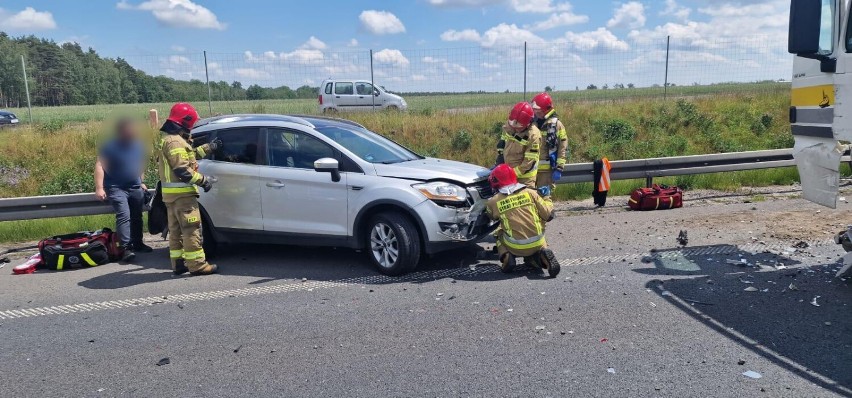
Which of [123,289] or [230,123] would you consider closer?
[123,289]

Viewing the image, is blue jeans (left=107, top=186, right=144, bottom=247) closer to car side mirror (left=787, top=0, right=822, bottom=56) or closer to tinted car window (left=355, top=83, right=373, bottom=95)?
car side mirror (left=787, top=0, right=822, bottom=56)

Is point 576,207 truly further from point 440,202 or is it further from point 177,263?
point 177,263

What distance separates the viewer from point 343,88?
20531mm

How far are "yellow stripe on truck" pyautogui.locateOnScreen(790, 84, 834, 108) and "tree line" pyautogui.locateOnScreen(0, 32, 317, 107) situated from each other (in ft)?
42.3

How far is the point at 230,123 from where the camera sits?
717 centimetres

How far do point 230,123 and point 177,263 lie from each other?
172cm

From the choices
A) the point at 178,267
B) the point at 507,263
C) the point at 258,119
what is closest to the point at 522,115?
the point at 507,263

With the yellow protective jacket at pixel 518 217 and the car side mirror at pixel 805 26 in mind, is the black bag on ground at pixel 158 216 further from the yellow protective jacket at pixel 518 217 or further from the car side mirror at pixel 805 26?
the car side mirror at pixel 805 26

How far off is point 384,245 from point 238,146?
7.15 ft

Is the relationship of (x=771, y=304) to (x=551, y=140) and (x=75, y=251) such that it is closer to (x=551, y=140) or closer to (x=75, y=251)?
(x=551, y=140)

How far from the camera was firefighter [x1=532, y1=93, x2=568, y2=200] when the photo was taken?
8.15m

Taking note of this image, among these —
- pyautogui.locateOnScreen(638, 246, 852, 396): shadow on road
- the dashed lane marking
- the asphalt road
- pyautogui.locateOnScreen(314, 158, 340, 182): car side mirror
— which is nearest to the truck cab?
pyautogui.locateOnScreen(638, 246, 852, 396): shadow on road

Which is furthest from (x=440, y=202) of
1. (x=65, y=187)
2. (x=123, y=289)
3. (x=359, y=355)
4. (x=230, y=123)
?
(x=65, y=187)

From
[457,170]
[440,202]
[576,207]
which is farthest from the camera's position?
[576,207]
